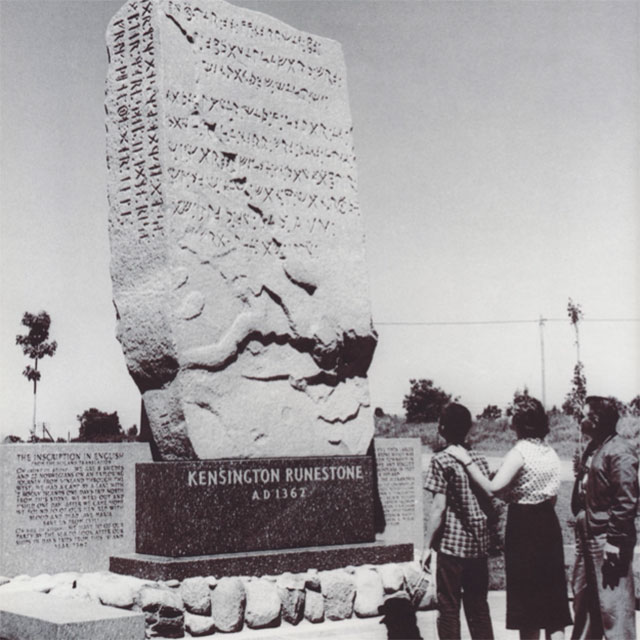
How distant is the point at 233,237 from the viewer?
8.11 m

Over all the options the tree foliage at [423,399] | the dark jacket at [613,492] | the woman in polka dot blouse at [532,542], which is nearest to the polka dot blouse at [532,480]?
the woman in polka dot blouse at [532,542]

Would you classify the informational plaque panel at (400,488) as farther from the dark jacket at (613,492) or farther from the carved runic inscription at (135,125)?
the dark jacket at (613,492)

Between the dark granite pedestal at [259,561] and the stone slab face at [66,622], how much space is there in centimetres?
109

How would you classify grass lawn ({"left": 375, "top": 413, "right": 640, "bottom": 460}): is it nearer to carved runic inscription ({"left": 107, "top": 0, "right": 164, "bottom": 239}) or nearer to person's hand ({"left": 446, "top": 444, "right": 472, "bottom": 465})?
carved runic inscription ({"left": 107, "top": 0, "right": 164, "bottom": 239})

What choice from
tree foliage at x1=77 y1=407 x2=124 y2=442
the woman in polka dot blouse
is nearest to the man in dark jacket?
the woman in polka dot blouse

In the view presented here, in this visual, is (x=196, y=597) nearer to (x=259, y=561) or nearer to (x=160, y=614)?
(x=160, y=614)

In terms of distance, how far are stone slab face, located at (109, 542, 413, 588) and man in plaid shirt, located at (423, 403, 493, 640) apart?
2200 mm

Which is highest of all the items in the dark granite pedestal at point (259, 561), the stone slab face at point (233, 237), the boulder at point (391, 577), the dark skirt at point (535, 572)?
the stone slab face at point (233, 237)

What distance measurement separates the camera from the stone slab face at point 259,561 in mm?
7023

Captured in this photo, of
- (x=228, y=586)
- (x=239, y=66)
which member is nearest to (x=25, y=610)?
(x=228, y=586)

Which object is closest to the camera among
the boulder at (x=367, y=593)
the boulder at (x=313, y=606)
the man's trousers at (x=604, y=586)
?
the man's trousers at (x=604, y=586)

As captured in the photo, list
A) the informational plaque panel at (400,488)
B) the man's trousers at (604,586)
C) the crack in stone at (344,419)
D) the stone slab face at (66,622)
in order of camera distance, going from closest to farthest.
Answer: the stone slab face at (66,622) < the man's trousers at (604,586) < the crack in stone at (344,419) < the informational plaque panel at (400,488)

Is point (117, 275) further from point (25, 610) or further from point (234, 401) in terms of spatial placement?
point (25, 610)

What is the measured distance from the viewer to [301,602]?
726 centimetres
